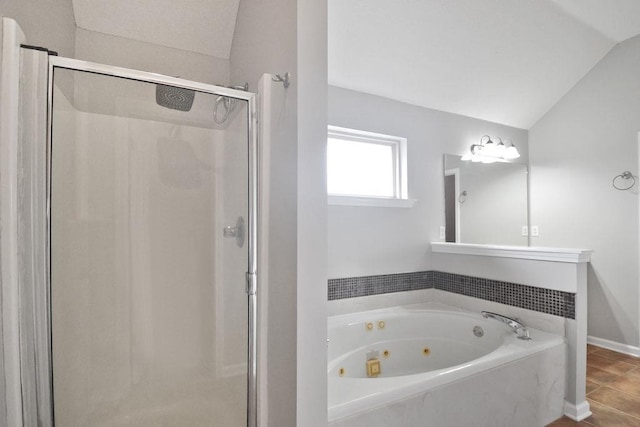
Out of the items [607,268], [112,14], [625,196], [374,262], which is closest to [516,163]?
[625,196]

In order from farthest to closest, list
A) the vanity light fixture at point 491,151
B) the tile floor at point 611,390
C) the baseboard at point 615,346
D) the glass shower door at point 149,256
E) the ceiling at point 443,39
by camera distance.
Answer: the vanity light fixture at point 491,151
the baseboard at point 615,346
the tile floor at point 611,390
the ceiling at point 443,39
the glass shower door at point 149,256

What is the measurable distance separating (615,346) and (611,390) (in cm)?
92

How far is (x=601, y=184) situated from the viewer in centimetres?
A: 317

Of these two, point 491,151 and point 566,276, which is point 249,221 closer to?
point 566,276

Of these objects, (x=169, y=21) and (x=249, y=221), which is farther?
(x=169, y=21)

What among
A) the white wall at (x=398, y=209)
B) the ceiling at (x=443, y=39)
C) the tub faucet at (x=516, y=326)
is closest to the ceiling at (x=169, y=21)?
the ceiling at (x=443, y=39)

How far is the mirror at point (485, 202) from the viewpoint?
313 cm

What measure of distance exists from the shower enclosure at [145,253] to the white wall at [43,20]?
0.42 meters

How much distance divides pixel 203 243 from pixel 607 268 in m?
3.46

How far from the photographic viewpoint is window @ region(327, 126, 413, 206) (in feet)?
8.60

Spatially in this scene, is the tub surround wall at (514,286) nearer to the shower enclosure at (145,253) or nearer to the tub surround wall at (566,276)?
the tub surround wall at (566,276)

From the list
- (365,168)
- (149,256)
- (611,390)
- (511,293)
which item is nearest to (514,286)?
(511,293)

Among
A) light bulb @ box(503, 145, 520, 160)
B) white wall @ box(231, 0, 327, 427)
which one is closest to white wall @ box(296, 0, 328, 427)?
white wall @ box(231, 0, 327, 427)

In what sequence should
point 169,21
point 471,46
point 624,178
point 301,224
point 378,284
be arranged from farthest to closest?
point 624,178 < point 378,284 < point 471,46 < point 169,21 < point 301,224
